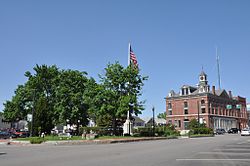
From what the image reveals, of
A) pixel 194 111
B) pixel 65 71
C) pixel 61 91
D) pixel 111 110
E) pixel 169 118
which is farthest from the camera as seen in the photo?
pixel 169 118

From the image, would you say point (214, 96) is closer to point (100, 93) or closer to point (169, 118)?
point (169, 118)

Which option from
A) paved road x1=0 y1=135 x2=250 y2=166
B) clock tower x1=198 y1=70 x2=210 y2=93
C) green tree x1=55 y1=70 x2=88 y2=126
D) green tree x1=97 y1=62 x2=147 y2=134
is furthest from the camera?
clock tower x1=198 y1=70 x2=210 y2=93

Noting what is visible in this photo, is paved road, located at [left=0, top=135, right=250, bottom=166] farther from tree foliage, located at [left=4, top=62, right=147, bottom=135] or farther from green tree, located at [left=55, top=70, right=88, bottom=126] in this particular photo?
green tree, located at [left=55, top=70, right=88, bottom=126]

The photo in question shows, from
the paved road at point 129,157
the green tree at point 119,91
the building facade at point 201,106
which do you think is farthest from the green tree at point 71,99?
the building facade at point 201,106

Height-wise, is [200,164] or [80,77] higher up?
[80,77]

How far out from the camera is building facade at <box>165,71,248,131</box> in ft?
285

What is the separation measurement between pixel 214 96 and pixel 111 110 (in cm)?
5856

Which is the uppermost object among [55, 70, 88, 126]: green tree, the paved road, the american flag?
the american flag

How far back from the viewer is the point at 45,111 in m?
43.7

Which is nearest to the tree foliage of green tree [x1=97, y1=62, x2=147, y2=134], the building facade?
green tree [x1=97, y1=62, x2=147, y2=134]

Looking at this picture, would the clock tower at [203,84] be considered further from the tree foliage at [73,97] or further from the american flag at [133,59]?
the american flag at [133,59]

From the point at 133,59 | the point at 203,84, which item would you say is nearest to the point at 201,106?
the point at 203,84

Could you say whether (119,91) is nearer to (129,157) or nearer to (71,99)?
(71,99)

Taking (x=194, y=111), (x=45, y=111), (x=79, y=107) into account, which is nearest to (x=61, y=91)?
(x=79, y=107)
